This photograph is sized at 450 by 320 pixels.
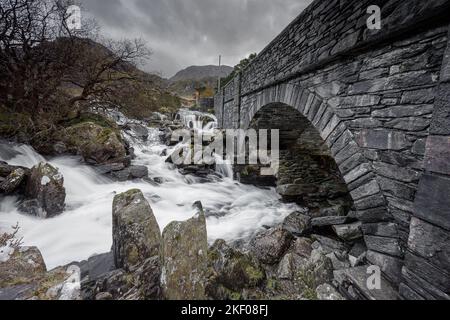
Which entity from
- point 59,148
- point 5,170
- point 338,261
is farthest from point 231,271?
point 59,148

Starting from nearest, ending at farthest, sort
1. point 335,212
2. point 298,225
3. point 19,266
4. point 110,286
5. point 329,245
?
point 110,286 < point 19,266 < point 329,245 < point 298,225 < point 335,212

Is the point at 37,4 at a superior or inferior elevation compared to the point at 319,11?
superior

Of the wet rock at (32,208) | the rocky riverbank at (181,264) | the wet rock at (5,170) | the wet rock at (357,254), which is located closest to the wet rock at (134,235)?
the rocky riverbank at (181,264)

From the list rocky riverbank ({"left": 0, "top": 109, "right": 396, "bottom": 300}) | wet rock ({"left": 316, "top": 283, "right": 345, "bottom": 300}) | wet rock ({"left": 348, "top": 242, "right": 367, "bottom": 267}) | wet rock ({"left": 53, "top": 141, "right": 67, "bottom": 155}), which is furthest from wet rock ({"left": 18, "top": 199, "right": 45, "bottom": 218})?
wet rock ({"left": 348, "top": 242, "right": 367, "bottom": 267})

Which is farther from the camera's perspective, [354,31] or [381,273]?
[354,31]

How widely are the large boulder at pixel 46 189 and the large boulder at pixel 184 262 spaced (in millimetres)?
3663

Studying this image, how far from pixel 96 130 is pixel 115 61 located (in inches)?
114

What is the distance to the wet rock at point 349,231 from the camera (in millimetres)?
3365

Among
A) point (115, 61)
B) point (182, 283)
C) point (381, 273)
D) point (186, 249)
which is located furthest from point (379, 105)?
point (115, 61)

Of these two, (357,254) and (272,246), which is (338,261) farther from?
(272,246)

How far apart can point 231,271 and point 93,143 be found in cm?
630

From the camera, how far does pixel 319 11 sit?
315 centimetres

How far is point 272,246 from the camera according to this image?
3172 mm
